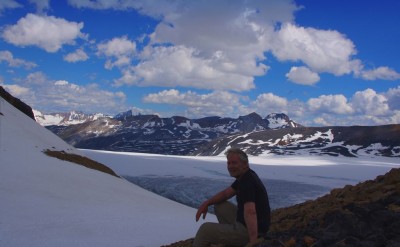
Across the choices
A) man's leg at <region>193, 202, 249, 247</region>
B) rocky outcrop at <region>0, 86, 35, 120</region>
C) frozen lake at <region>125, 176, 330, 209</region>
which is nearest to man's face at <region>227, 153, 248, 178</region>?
man's leg at <region>193, 202, 249, 247</region>

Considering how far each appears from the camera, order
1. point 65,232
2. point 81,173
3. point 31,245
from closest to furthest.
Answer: point 31,245
point 65,232
point 81,173

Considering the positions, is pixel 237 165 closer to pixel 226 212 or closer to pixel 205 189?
pixel 226 212

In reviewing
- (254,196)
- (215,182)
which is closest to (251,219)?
(254,196)

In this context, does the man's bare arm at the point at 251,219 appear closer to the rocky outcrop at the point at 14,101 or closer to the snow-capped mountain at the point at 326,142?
the rocky outcrop at the point at 14,101

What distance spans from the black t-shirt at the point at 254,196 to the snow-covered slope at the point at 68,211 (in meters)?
5.58

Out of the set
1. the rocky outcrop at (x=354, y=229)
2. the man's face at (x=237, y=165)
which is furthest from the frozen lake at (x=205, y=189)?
the man's face at (x=237, y=165)

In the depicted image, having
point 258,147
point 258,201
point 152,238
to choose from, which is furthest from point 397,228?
point 258,147

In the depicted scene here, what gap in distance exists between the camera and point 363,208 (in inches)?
267

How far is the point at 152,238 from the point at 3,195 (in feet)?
20.3

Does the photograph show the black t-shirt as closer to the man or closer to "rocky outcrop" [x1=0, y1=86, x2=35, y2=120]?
the man

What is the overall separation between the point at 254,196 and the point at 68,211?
10247 millimetres

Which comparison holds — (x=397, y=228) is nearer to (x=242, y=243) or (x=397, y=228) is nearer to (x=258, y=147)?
(x=242, y=243)

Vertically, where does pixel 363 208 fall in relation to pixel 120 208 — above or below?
above

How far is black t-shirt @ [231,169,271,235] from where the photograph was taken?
6086 millimetres
